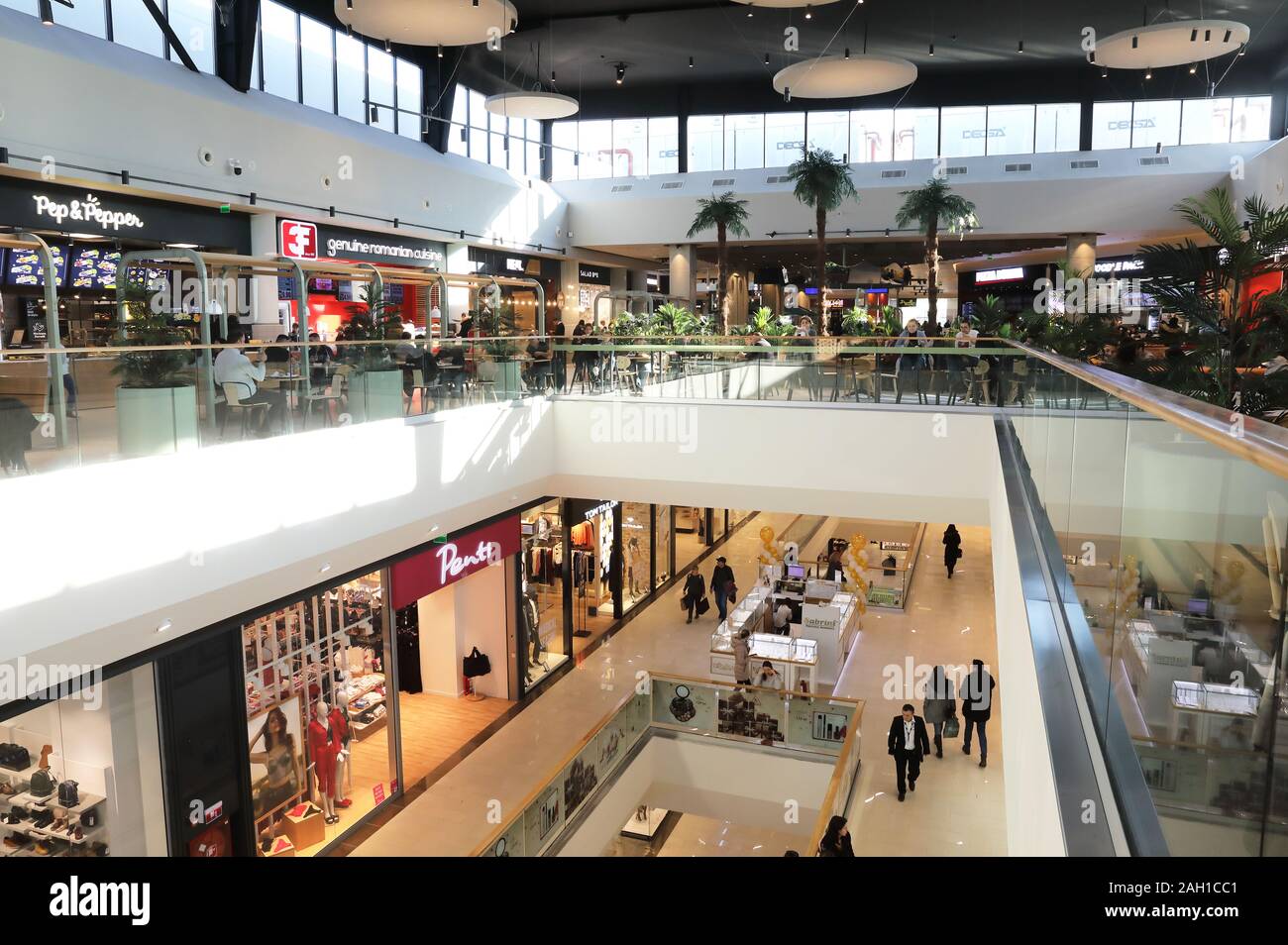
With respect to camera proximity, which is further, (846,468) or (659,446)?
(659,446)

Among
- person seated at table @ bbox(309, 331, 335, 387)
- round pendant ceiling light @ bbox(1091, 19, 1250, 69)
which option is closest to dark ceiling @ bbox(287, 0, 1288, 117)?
round pendant ceiling light @ bbox(1091, 19, 1250, 69)

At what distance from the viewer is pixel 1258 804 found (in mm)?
1141

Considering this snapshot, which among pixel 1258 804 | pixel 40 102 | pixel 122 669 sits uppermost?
pixel 40 102

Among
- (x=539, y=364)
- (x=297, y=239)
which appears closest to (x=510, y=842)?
(x=539, y=364)

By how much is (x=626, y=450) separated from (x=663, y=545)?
817 centimetres

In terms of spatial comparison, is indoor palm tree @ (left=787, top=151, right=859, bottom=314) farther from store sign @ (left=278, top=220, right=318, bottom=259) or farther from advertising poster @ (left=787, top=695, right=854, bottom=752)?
advertising poster @ (left=787, top=695, right=854, bottom=752)

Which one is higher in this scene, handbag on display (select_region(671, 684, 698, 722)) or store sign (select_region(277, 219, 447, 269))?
store sign (select_region(277, 219, 447, 269))

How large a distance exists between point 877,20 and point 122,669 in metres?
20.7

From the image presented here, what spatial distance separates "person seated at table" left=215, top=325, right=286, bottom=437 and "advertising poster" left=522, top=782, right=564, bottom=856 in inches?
196

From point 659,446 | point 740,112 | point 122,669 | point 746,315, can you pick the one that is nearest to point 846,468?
point 659,446
